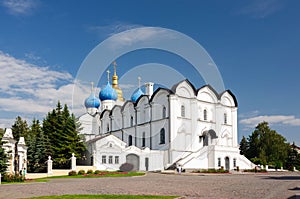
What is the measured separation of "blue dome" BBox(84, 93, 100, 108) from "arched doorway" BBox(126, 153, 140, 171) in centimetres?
2037

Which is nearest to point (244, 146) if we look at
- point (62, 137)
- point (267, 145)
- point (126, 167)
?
point (267, 145)

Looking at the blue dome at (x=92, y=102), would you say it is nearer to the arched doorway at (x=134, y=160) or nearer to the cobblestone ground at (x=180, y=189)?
the arched doorway at (x=134, y=160)

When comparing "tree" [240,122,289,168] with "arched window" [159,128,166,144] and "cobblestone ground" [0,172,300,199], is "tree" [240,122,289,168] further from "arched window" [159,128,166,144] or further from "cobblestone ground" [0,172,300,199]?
"cobblestone ground" [0,172,300,199]

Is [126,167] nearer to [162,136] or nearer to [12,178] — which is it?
[162,136]

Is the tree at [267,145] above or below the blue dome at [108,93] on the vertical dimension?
below

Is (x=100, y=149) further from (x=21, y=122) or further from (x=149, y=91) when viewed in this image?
(x=21, y=122)

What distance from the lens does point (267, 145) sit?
62344 millimetres

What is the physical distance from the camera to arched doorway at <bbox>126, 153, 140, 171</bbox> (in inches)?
1779

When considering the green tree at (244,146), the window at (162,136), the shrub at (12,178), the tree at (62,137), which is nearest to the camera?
the shrub at (12,178)

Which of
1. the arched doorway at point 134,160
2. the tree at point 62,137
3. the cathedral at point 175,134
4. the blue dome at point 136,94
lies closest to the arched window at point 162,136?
the cathedral at point 175,134

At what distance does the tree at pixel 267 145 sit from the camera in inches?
2403

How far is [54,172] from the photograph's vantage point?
115 feet

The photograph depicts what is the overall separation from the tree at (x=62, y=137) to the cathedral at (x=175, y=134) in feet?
9.31

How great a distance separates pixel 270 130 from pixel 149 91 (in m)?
24.1
